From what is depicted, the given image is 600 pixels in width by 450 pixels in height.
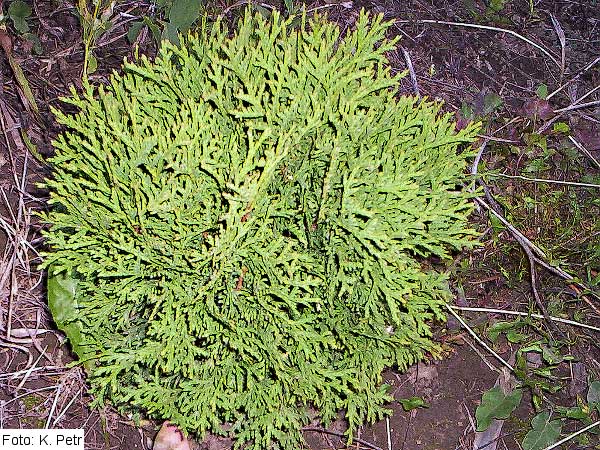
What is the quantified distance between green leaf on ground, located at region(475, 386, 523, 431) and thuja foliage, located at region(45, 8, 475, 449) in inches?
30.7

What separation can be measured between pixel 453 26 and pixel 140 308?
2.83 m

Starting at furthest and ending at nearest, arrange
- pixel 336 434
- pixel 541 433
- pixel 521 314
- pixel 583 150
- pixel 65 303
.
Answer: pixel 583 150
pixel 521 314
pixel 541 433
pixel 336 434
pixel 65 303

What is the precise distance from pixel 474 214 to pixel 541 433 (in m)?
1.12

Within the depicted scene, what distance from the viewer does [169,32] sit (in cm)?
278

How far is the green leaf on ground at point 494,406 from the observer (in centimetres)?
273

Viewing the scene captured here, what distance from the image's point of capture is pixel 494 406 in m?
2.75

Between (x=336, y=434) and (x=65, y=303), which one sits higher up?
(x=65, y=303)

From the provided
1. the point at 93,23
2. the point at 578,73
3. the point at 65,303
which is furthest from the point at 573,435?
the point at 93,23

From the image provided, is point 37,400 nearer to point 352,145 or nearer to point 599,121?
point 352,145

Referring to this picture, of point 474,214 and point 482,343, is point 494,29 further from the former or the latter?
point 482,343

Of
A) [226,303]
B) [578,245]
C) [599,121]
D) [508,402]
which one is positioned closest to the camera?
[226,303]

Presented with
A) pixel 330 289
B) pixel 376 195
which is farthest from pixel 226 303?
pixel 376 195

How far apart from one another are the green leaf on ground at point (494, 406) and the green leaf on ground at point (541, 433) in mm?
124

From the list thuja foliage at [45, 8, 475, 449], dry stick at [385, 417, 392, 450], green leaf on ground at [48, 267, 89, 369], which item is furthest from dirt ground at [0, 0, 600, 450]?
thuja foliage at [45, 8, 475, 449]
